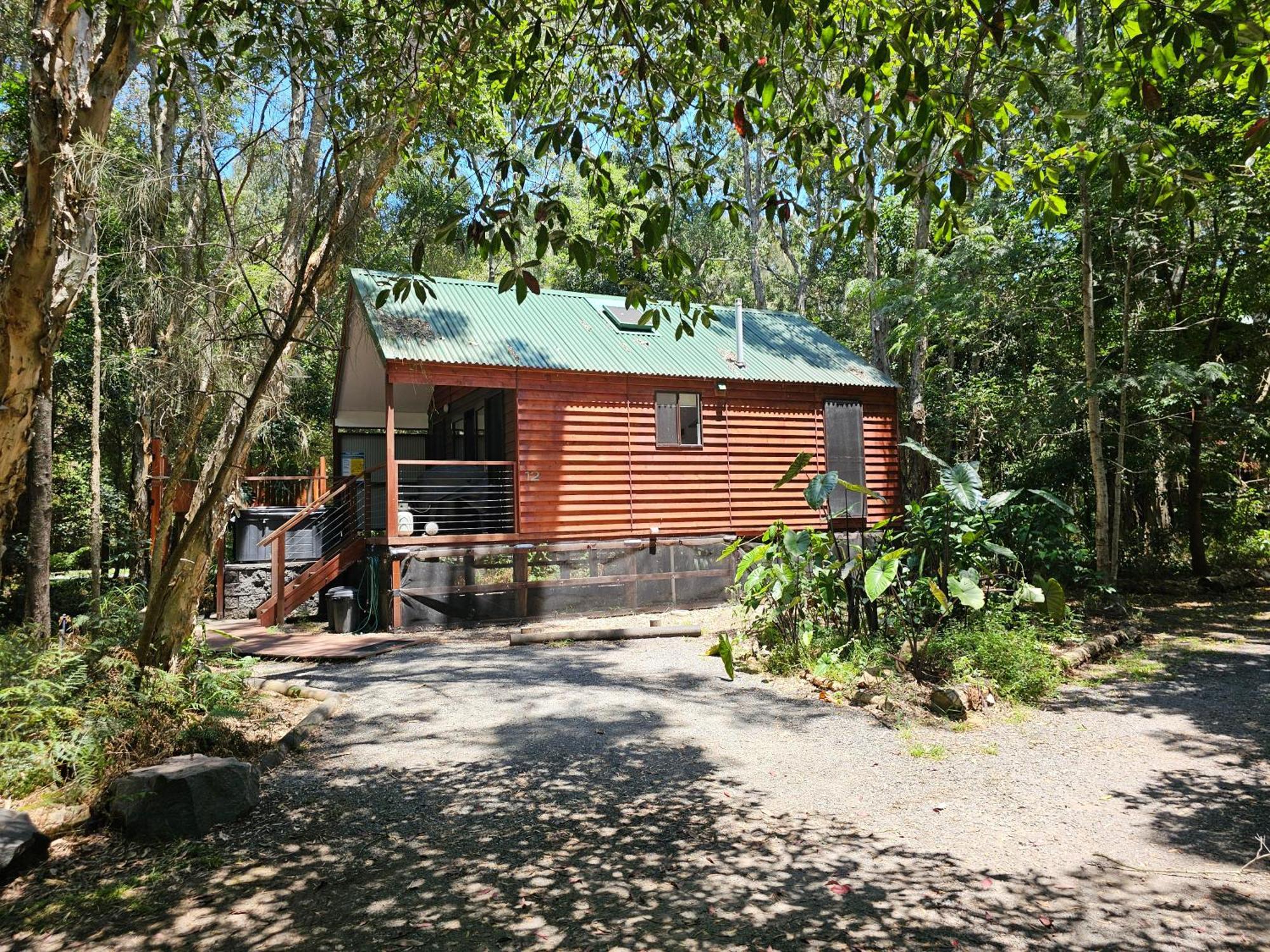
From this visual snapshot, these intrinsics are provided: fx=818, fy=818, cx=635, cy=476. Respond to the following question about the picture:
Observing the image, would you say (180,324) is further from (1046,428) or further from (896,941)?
(1046,428)

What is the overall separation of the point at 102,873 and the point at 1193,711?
7082mm

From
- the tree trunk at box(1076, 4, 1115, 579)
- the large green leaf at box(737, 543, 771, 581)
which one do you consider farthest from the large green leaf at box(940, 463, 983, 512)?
the tree trunk at box(1076, 4, 1115, 579)

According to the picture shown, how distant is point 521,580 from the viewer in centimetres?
1209

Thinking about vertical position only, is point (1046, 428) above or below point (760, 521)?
above

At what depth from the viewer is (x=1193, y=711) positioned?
20.4 feet

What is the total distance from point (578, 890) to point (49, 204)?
4684 mm

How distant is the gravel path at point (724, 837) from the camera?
304 cm

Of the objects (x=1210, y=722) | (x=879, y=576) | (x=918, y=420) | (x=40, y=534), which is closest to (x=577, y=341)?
(x=918, y=420)

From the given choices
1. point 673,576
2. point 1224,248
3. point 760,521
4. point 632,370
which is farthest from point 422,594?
point 1224,248

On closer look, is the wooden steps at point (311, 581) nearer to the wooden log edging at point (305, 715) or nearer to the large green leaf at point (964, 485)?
the wooden log edging at point (305, 715)

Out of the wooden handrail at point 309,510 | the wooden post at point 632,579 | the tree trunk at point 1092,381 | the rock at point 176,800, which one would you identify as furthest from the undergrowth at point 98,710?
the tree trunk at point 1092,381

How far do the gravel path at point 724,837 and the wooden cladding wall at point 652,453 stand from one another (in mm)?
6303

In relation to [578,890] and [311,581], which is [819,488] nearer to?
[578,890]

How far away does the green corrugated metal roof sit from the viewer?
1218cm
